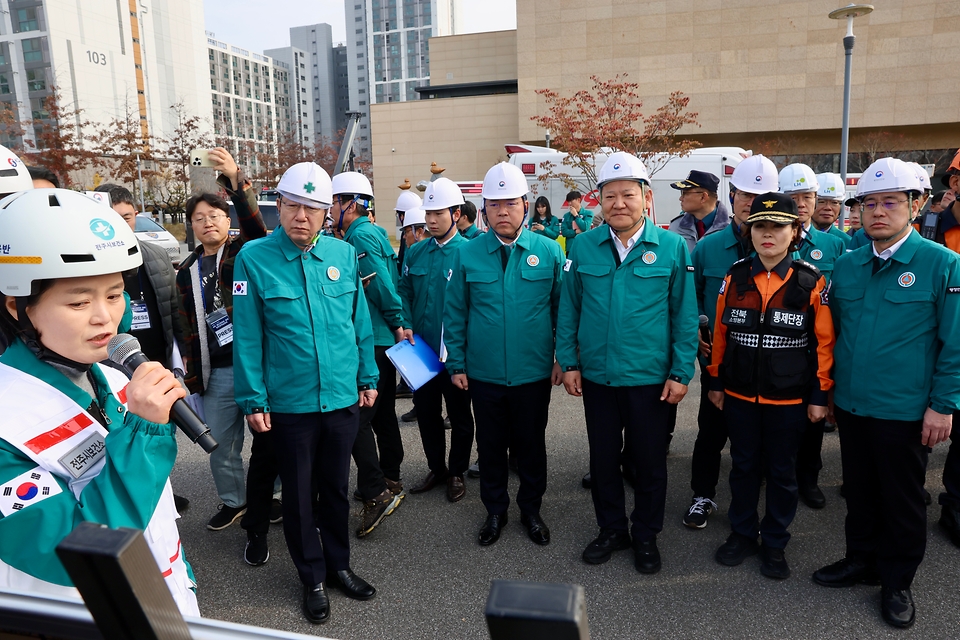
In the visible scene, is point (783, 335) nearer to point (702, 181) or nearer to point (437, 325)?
point (702, 181)

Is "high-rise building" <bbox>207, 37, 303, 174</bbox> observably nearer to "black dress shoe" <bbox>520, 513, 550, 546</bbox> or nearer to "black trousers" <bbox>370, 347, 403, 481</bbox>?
"black trousers" <bbox>370, 347, 403, 481</bbox>

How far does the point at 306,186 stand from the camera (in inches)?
126

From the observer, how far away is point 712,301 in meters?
4.50

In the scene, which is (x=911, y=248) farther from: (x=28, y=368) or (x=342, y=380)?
(x=28, y=368)

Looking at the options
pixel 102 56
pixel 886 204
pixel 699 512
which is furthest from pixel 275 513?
pixel 102 56

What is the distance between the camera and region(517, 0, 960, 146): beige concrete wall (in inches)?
1133

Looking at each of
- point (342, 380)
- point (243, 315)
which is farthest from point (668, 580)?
point (243, 315)

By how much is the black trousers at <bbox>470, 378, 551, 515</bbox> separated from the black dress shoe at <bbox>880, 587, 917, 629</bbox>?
1.89 m

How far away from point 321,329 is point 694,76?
32445 mm

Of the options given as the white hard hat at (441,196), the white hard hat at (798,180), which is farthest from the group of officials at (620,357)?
the white hard hat at (441,196)

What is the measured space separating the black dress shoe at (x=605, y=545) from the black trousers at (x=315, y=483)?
4.68 ft

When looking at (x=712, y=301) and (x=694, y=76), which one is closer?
(x=712, y=301)

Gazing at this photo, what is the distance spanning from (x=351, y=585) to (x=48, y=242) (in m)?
2.62

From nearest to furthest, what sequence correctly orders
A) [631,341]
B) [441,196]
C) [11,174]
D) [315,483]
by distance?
[11,174]
[315,483]
[631,341]
[441,196]
